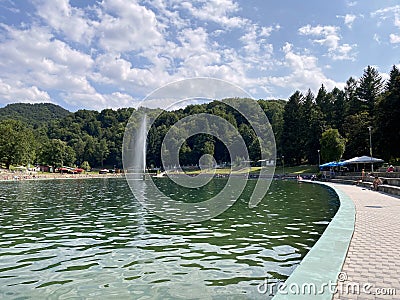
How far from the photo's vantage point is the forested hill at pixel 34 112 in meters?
147

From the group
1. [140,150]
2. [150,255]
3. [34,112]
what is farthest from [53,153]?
[150,255]

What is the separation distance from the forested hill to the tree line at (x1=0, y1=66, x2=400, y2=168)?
415 cm

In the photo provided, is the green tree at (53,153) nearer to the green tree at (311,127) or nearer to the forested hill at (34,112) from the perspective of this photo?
the forested hill at (34,112)

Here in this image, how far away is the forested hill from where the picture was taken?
14725cm

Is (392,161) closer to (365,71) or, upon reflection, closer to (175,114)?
(365,71)

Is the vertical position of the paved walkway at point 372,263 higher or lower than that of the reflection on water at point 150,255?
higher

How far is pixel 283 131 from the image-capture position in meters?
75.5

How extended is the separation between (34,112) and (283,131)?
12918cm

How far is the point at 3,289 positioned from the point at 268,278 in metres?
4.26

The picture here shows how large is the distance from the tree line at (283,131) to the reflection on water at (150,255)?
119ft

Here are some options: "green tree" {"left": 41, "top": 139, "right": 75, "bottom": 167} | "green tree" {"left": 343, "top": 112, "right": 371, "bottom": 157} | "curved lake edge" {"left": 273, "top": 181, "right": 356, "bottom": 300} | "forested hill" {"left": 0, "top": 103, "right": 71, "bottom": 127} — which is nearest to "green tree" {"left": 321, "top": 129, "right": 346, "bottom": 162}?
"green tree" {"left": 343, "top": 112, "right": 371, "bottom": 157}

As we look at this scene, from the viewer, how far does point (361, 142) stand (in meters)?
54.4

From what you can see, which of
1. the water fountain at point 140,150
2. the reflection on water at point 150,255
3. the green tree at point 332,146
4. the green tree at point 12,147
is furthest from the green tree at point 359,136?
the green tree at point 12,147

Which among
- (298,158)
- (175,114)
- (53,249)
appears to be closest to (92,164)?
(175,114)
